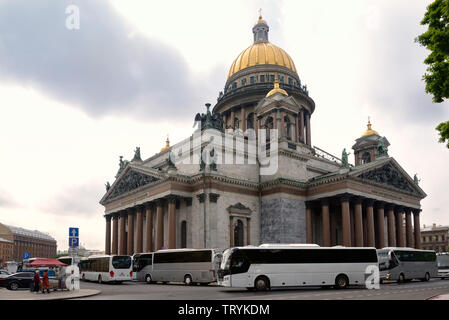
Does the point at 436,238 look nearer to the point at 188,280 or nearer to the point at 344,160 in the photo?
the point at 344,160

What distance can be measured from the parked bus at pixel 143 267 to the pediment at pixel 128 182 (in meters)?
→ 11.5

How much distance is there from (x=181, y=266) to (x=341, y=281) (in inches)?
564

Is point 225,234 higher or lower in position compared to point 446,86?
lower

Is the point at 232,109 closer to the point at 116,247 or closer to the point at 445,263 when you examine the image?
the point at 116,247

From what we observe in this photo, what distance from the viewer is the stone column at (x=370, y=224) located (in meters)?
53.4

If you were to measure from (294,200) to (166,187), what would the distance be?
611 inches

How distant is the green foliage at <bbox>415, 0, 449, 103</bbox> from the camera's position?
21438 mm

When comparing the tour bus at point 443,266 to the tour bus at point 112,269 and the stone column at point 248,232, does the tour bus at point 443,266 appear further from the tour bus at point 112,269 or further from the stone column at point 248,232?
the tour bus at point 112,269

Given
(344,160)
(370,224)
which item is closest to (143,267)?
(344,160)

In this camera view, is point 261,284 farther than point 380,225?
No

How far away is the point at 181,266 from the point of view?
38906 millimetres

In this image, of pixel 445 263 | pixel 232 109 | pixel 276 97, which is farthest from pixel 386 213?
pixel 232 109

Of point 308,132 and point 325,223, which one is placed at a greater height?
point 308,132
